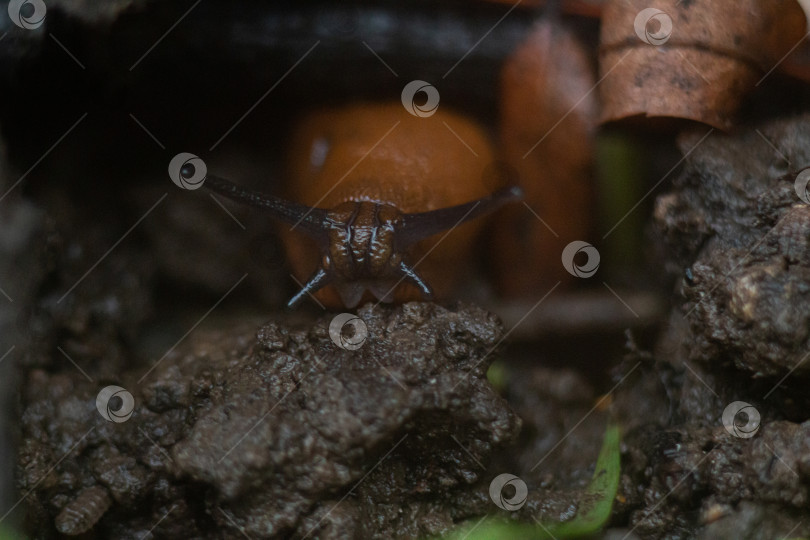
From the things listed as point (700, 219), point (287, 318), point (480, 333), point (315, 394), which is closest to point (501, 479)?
point (480, 333)

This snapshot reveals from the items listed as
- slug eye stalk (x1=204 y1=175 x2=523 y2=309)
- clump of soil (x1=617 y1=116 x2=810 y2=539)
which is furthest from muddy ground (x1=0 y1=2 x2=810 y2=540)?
slug eye stalk (x1=204 y1=175 x2=523 y2=309)

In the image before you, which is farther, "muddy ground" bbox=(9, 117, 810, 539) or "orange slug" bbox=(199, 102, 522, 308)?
"orange slug" bbox=(199, 102, 522, 308)

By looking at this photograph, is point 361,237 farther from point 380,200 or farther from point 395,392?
point 395,392

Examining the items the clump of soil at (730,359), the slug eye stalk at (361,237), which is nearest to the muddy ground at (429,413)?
the clump of soil at (730,359)

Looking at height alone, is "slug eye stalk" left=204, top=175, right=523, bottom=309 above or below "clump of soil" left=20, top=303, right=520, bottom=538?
above

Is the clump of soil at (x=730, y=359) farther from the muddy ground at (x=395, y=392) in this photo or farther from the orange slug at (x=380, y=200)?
the orange slug at (x=380, y=200)

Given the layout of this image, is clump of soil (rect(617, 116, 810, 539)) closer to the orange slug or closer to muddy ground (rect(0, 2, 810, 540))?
muddy ground (rect(0, 2, 810, 540))

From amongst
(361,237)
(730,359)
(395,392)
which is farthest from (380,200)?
(730,359)
